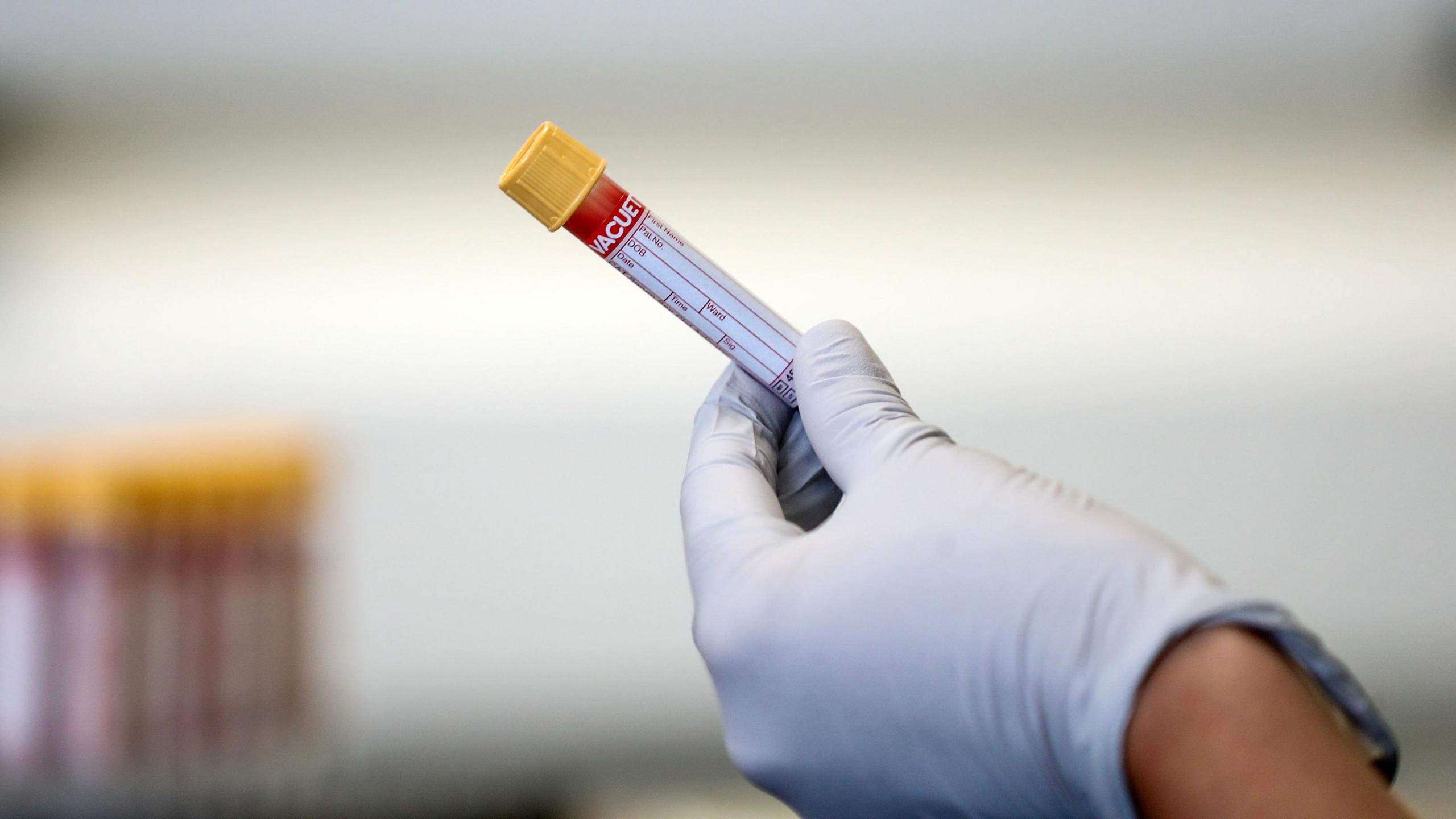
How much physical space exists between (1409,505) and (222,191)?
5.71ft

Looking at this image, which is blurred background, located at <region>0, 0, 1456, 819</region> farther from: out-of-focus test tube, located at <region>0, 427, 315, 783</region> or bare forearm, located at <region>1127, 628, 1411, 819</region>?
bare forearm, located at <region>1127, 628, 1411, 819</region>

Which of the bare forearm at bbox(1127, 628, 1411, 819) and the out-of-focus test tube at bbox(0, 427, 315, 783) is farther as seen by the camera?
the out-of-focus test tube at bbox(0, 427, 315, 783)

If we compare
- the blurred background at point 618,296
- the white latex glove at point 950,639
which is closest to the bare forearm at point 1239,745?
the white latex glove at point 950,639

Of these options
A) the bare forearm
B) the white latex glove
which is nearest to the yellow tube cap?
the white latex glove

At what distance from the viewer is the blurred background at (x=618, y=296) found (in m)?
1.23

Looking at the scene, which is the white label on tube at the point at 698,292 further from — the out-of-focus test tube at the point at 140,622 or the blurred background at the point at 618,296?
the out-of-focus test tube at the point at 140,622

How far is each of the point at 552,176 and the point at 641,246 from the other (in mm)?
68

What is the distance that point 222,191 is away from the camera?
1255 millimetres

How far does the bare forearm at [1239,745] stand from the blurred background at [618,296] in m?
0.89

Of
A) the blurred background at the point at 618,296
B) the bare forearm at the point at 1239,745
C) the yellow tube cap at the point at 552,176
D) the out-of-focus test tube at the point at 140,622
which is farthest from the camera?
the blurred background at the point at 618,296

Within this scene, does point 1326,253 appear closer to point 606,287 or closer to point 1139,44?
point 1139,44

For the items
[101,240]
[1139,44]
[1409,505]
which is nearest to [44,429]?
[101,240]

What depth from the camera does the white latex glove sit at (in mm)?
380

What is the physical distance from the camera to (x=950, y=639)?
1.38ft
